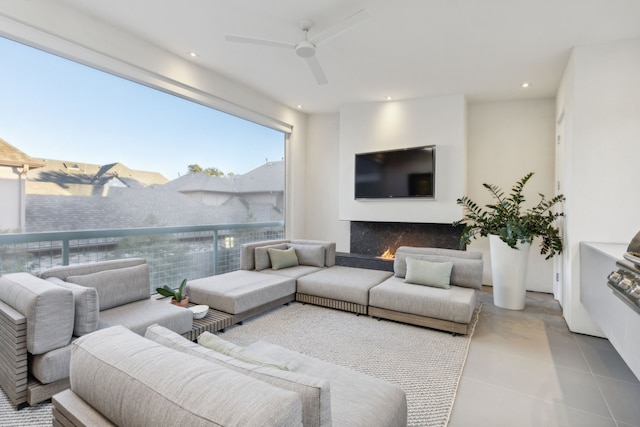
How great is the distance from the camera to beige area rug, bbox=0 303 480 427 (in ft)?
6.16

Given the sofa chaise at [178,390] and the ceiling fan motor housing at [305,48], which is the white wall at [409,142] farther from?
the sofa chaise at [178,390]

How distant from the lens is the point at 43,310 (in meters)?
1.80

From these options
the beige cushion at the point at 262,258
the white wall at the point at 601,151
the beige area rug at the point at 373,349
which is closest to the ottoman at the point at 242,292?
the beige area rug at the point at 373,349

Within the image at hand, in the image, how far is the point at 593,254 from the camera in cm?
266

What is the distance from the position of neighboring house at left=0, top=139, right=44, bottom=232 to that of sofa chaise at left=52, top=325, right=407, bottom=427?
2.44 meters

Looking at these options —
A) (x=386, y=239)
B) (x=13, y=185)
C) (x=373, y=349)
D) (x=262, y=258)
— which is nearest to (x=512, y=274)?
Answer: (x=386, y=239)

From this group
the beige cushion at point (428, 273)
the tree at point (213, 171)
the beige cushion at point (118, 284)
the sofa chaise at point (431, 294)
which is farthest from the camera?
the tree at point (213, 171)

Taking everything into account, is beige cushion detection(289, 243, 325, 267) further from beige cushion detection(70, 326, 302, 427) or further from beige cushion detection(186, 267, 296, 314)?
beige cushion detection(70, 326, 302, 427)

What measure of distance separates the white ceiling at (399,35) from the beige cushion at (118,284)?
2.29 m

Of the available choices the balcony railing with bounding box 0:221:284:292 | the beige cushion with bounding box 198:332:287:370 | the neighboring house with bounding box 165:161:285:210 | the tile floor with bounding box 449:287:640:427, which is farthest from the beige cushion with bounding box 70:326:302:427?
the neighboring house with bounding box 165:161:285:210

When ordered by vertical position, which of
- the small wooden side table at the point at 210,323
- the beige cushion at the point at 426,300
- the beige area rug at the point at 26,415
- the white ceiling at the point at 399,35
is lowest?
the beige area rug at the point at 26,415

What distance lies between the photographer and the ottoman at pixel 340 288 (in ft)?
11.4

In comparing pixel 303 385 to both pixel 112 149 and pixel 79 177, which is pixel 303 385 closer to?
pixel 79 177

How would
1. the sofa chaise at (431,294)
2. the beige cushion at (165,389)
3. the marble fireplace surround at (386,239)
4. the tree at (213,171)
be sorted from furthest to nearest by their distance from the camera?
the marble fireplace surround at (386,239), the tree at (213,171), the sofa chaise at (431,294), the beige cushion at (165,389)
